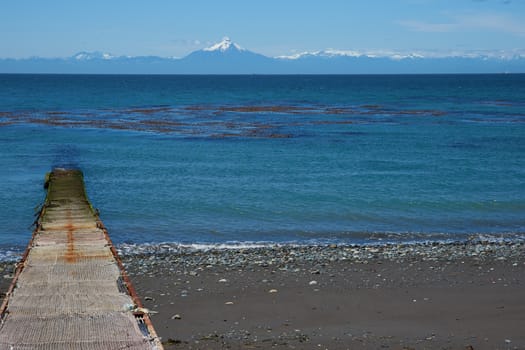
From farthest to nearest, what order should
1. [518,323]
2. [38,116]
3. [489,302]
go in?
[38,116], [489,302], [518,323]

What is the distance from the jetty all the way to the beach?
3.75 feet

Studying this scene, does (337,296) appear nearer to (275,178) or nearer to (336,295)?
(336,295)

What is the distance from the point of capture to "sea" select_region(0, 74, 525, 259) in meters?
22.8

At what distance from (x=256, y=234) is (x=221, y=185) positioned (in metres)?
8.59

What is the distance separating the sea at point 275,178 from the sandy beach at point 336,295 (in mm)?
2244

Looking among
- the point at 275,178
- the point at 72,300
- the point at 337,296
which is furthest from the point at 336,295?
the point at 275,178

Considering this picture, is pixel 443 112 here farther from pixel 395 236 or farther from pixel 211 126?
pixel 395 236

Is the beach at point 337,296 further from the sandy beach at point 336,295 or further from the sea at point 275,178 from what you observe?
the sea at point 275,178

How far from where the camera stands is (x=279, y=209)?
2545 centimetres

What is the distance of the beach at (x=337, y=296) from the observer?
1256 cm

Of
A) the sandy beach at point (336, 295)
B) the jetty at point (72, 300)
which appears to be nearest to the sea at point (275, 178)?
the sandy beach at point (336, 295)

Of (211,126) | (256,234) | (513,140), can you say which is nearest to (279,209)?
(256,234)

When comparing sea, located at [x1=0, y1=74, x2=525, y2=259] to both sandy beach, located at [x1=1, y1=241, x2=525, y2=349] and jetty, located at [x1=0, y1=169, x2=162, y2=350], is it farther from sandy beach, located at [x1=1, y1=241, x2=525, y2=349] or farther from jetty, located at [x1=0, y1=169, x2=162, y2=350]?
jetty, located at [x1=0, y1=169, x2=162, y2=350]

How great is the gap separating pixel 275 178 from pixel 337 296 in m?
17.6
